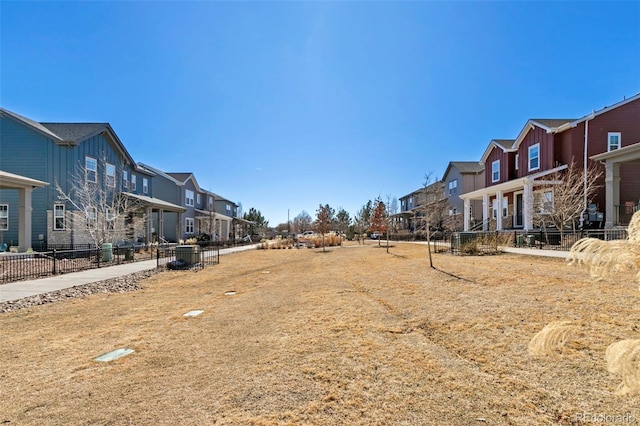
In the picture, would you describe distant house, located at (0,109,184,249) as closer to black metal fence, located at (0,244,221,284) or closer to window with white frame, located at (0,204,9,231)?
window with white frame, located at (0,204,9,231)

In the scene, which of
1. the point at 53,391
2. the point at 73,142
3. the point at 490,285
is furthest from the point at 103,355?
the point at 73,142

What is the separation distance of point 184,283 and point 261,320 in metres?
5.86

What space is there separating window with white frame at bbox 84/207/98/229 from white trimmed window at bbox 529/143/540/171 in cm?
2884

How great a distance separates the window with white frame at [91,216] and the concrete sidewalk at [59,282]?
6.46 meters

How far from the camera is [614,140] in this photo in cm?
1950

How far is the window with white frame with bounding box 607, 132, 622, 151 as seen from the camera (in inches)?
766

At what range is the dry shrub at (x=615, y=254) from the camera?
1753mm

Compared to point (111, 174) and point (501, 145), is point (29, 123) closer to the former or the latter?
point (111, 174)

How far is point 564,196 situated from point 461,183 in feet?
66.6

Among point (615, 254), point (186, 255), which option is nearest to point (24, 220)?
point (186, 255)

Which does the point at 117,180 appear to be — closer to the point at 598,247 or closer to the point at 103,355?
the point at 103,355

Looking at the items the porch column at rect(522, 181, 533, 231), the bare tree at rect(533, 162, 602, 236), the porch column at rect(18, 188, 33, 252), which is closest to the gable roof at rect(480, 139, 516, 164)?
the bare tree at rect(533, 162, 602, 236)

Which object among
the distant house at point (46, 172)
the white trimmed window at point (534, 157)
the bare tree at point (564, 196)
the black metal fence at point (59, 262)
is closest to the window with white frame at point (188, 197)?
the distant house at point (46, 172)

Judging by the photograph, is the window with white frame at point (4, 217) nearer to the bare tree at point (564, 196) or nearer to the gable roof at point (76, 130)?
the gable roof at point (76, 130)
